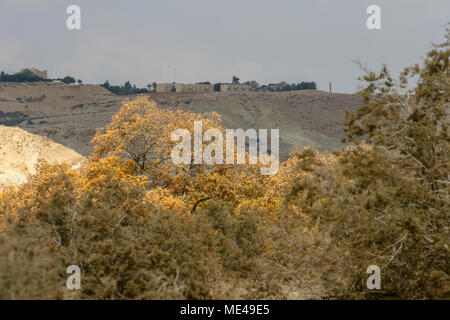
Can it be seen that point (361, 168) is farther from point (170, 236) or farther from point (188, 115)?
point (188, 115)

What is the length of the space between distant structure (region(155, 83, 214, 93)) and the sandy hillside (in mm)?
103298

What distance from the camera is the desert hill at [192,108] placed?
129m

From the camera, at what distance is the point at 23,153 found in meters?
51.1

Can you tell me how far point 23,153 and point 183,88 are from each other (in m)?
114

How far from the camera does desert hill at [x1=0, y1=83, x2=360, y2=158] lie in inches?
5094

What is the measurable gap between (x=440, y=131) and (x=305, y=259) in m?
3.40

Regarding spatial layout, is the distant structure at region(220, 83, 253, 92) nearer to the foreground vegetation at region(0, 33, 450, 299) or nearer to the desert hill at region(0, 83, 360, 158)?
the desert hill at region(0, 83, 360, 158)

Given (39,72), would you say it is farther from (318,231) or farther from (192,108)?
(318,231)

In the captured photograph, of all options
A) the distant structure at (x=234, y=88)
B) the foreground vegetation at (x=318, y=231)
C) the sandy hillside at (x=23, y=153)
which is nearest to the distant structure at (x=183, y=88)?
the distant structure at (x=234, y=88)

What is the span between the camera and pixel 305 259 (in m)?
11.0

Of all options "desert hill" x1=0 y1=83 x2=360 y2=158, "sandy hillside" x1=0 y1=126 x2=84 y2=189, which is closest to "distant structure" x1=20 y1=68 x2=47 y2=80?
"desert hill" x1=0 y1=83 x2=360 y2=158

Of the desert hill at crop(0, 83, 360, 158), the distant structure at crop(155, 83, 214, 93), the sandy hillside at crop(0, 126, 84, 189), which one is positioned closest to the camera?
the sandy hillside at crop(0, 126, 84, 189)

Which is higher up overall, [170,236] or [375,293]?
[170,236]

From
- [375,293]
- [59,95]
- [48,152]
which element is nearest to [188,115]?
[375,293]
